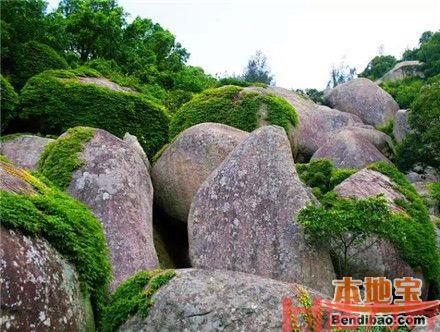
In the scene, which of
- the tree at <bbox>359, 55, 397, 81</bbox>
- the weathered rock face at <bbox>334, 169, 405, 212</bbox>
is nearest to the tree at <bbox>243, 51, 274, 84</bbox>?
the tree at <bbox>359, 55, 397, 81</bbox>

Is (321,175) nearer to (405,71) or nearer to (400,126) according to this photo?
(400,126)

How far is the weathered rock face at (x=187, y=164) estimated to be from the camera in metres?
11.5

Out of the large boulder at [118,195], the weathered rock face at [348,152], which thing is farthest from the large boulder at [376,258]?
the weathered rock face at [348,152]

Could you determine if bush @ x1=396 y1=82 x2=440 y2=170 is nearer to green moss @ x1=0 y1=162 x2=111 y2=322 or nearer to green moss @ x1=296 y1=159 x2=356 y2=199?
green moss @ x1=296 y1=159 x2=356 y2=199

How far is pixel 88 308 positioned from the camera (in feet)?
18.0

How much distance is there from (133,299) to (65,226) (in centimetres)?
116

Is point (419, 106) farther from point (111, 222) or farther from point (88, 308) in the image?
point (88, 308)

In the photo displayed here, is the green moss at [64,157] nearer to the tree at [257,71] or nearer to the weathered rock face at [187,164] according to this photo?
the weathered rock face at [187,164]

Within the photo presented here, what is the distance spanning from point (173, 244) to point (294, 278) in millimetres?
4306

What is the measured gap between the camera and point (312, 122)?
22.2 meters

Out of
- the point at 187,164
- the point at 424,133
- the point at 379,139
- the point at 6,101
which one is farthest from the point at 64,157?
the point at 379,139

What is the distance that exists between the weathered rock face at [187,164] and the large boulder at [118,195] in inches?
47.3

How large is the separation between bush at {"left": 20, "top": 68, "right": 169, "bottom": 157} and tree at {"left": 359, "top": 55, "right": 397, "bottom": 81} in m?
31.4

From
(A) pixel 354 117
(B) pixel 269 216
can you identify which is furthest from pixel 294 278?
(A) pixel 354 117
